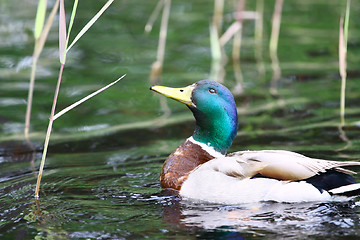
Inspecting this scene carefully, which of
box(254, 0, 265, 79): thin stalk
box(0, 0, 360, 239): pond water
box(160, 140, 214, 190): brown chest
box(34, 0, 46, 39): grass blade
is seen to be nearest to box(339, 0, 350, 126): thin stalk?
box(0, 0, 360, 239): pond water

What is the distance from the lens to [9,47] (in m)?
13.1

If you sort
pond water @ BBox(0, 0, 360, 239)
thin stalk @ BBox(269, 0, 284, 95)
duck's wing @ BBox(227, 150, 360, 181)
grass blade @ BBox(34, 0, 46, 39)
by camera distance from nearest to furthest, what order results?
pond water @ BBox(0, 0, 360, 239) → duck's wing @ BBox(227, 150, 360, 181) → grass blade @ BBox(34, 0, 46, 39) → thin stalk @ BBox(269, 0, 284, 95)

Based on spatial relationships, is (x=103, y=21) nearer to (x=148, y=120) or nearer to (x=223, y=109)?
(x=148, y=120)

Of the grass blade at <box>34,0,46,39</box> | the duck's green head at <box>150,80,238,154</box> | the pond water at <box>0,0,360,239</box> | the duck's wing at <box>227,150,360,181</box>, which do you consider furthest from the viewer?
the duck's green head at <box>150,80,238,154</box>

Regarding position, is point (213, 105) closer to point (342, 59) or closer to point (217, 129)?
point (217, 129)

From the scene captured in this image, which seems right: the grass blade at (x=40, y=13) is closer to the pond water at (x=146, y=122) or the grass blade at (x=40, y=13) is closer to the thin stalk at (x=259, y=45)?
the pond water at (x=146, y=122)

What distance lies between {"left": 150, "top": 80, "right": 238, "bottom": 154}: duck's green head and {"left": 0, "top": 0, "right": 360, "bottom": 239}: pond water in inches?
30.8

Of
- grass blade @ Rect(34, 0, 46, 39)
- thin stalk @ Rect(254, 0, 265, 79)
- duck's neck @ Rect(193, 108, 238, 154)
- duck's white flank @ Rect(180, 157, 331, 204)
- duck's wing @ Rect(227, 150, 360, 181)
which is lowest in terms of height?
duck's white flank @ Rect(180, 157, 331, 204)

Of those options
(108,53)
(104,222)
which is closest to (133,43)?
(108,53)

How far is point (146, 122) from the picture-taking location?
8.99 m

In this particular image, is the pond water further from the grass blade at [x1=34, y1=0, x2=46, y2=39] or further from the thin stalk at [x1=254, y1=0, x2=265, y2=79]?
the grass blade at [x1=34, y1=0, x2=46, y2=39]

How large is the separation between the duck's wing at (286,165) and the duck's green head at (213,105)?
0.67m

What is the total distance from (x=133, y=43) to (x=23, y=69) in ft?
9.81

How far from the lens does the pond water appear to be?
17.6ft
